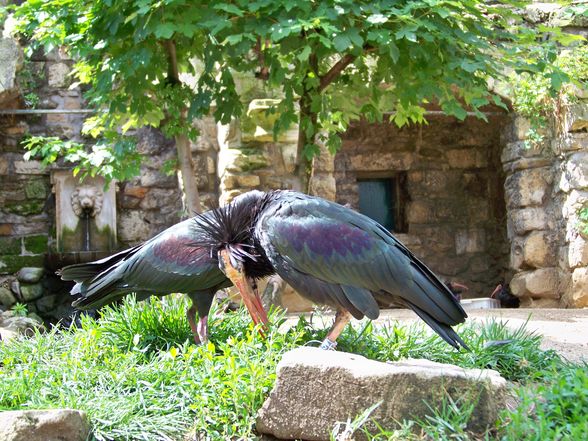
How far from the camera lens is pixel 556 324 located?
609 centimetres

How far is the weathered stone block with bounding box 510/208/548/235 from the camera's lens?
9094mm

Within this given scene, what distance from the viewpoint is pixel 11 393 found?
11.6 feet

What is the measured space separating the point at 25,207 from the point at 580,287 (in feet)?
20.5

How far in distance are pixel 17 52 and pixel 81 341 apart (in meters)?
5.81

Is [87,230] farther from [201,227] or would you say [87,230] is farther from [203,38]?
[201,227]

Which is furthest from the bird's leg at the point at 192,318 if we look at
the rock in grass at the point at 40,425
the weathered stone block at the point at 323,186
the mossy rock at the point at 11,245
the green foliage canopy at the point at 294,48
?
the mossy rock at the point at 11,245

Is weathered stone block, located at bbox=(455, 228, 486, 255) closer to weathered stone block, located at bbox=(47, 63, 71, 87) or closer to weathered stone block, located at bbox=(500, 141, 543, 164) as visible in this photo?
weathered stone block, located at bbox=(500, 141, 543, 164)

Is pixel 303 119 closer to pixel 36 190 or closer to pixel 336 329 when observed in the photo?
pixel 336 329

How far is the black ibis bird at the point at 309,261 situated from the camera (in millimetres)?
3619

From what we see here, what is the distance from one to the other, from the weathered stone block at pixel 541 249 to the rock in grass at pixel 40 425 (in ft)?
22.8

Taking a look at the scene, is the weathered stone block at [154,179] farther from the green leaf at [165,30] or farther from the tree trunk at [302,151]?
the green leaf at [165,30]

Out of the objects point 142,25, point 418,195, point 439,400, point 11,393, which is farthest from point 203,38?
point 418,195

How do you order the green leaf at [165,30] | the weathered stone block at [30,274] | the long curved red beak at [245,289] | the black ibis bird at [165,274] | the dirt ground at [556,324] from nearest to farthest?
the long curved red beak at [245,289] → the black ibis bird at [165,274] → the green leaf at [165,30] → the dirt ground at [556,324] → the weathered stone block at [30,274]

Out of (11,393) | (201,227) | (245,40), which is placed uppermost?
(245,40)
